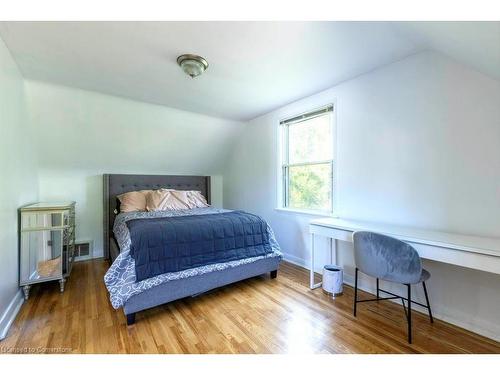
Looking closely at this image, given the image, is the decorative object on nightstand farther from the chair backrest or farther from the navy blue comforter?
the chair backrest

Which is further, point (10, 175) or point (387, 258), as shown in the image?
point (10, 175)

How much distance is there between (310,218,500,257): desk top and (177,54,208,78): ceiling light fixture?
1.90 m

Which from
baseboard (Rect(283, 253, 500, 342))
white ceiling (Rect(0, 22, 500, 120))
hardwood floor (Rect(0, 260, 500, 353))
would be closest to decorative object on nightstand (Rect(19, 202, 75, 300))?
hardwood floor (Rect(0, 260, 500, 353))

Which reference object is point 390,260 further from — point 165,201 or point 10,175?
point 10,175

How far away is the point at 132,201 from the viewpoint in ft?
11.1

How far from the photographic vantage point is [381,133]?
224 centimetres

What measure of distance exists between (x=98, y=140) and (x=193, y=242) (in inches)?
88.3

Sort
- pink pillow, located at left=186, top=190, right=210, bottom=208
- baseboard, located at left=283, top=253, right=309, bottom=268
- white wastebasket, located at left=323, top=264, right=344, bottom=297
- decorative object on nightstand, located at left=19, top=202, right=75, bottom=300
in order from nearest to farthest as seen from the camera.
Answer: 1. decorative object on nightstand, located at left=19, top=202, right=75, bottom=300
2. white wastebasket, located at left=323, top=264, right=344, bottom=297
3. baseboard, located at left=283, top=253, right=309, bottom=268
4. pink pillow, located at left=186, top=190, right=210, bottom=208

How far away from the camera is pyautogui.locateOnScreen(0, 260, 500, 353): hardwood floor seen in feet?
5.09

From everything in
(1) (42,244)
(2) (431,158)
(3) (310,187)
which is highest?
(2) (431,158)

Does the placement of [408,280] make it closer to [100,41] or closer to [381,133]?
[381,133]

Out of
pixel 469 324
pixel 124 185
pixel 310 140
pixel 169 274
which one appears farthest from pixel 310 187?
pixel 124 185

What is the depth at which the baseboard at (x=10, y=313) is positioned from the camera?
1.68m

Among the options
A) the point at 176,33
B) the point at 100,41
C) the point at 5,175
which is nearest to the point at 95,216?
the point at 5,175
